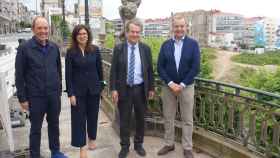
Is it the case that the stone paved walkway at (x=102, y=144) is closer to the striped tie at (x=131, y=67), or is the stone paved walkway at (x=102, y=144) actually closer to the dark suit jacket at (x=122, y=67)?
the dark suit jacket at (x=122, y=67)

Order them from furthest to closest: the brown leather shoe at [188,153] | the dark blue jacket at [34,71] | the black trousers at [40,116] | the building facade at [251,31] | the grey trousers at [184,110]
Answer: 1. the building facade at [251,31]
2. the brown leather shoe at [188,153]
3. the grey trousers at [184,110]
4. the black trousers at [40,116]
5. the dark blue jacket at [34,71]

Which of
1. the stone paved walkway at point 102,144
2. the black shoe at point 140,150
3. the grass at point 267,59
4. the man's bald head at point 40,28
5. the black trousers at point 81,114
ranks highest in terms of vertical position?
→ the man's bald head at point 40,28

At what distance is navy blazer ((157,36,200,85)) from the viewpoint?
3.83 meters

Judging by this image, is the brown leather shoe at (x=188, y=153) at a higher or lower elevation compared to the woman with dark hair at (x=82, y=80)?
lower

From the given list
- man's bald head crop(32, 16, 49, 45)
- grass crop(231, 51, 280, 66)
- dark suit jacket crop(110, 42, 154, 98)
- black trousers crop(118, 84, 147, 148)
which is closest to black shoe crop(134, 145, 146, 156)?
black trousers crop(118, 84, 147, 148)

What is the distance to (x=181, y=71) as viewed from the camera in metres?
3.87

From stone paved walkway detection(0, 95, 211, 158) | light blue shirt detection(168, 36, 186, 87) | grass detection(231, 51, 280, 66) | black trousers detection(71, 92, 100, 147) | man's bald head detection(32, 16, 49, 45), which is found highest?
man's bald head detection(32, 16, 49, 45)

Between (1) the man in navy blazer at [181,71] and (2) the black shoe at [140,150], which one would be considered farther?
(2) the black shoe at [140,150]

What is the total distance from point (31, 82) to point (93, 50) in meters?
0.88

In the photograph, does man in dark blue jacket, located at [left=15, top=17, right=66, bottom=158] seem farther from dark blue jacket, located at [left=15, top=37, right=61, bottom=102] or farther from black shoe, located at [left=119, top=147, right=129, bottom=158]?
black shoe, located at [left=119, top=147, right=129, bottom=158]

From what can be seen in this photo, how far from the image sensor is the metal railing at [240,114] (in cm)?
341

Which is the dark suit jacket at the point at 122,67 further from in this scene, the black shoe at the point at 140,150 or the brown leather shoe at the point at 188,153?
the brown leather shoe at the point at 188,153

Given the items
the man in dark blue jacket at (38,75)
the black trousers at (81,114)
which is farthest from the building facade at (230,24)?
the man in dark blue jacket at (38,75)

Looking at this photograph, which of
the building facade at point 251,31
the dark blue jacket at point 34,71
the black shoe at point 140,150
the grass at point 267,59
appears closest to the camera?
the dark blue jacket at point 34,71
